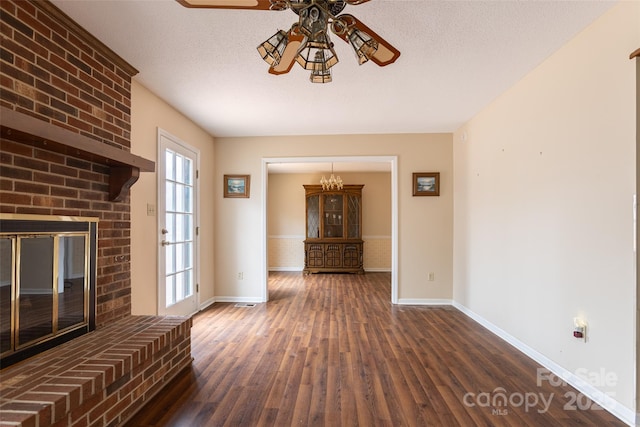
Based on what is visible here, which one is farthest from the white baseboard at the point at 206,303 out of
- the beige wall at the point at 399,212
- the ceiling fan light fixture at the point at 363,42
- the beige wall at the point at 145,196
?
the ceiling fan light fixture at the point at 363,42

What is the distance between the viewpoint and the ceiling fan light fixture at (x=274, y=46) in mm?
1473

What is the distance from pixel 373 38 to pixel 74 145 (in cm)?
166

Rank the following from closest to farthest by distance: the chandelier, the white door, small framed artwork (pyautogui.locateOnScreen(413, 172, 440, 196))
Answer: the white door
small framed artwork (pyautogui.locateOnScreen(413, 172, 440, 196))
the chandelier


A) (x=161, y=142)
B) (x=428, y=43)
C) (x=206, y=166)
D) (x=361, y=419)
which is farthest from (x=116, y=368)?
(x=206, y=166)

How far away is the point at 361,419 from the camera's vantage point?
1698 millimetres

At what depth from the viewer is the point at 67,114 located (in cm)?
189

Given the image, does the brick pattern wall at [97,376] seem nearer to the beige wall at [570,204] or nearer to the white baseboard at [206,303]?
the white baseboard at [206,303]

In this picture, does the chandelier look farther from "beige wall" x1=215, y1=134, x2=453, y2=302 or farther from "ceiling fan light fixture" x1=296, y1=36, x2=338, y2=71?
"ceiling fan light fixture" x1=296, y1=36, x2=338, y2=71

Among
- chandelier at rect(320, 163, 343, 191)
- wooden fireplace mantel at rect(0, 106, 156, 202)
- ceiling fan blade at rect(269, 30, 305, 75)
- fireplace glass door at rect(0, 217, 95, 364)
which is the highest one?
ceiling fan blade at rect(269, 30, 305, 75)

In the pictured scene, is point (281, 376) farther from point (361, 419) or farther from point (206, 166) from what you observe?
point (206, 166)

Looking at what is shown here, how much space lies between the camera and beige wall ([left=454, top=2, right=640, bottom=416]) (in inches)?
66.9

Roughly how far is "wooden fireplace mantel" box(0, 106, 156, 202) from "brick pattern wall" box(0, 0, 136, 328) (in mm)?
52

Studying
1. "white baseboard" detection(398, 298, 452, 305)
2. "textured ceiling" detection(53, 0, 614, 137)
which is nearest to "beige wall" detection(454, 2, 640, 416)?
"textured ceiling" detection(53, 0, 614, 137)

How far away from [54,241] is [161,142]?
153cm
